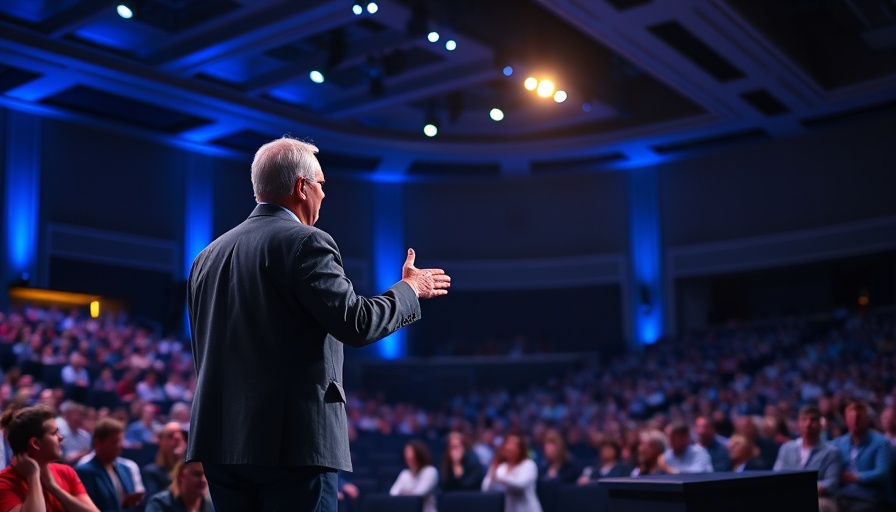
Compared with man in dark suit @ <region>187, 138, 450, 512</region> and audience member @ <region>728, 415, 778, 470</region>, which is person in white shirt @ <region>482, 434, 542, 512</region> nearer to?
audience member @ <region>728, 415, 778, 470</region>

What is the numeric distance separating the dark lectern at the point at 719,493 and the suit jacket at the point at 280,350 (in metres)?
1.25

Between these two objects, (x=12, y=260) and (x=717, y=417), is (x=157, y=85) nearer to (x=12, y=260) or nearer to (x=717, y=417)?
(x=12, y=260)

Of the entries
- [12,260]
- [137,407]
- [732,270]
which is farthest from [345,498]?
[732,270]

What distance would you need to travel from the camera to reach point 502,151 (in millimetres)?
16719

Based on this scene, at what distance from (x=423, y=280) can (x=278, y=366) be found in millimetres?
438

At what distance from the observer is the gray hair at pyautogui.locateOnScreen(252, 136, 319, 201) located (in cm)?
204

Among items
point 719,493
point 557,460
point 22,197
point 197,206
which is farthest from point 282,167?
point 197,206

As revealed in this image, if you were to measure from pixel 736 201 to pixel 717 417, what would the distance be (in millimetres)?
8247

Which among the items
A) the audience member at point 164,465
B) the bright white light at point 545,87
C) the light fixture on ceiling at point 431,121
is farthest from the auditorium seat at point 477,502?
the light fixture on ceiling at point 431,121

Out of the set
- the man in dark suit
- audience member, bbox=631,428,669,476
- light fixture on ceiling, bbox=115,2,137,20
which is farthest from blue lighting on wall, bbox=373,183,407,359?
the man in dark suit

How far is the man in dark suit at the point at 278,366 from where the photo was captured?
71.2 inches

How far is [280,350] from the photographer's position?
185 cm

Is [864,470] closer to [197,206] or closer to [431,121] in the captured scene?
[431,121]

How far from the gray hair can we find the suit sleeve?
194mm
